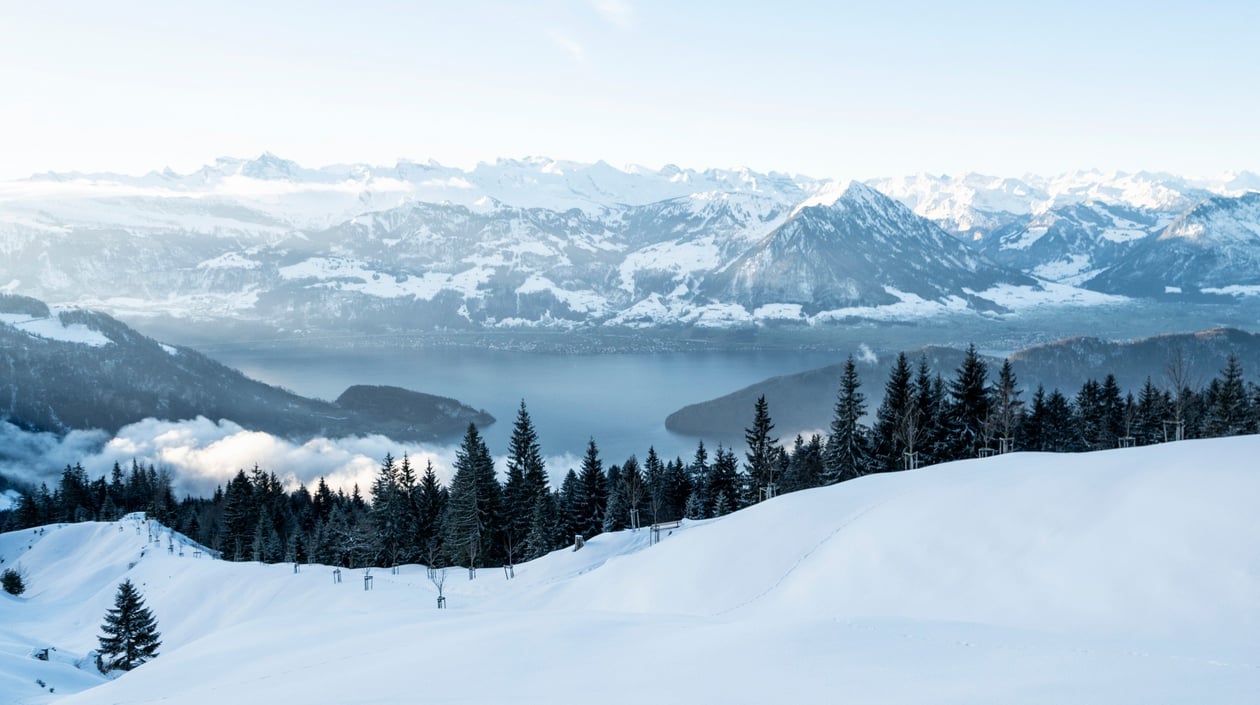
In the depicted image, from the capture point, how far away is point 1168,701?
10383 millimetres

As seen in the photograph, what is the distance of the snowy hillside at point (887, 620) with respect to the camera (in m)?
12.6

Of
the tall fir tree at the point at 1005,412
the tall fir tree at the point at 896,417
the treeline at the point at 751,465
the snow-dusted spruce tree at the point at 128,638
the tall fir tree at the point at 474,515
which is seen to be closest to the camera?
the snow-dusted spruce tree at the point at 128,638

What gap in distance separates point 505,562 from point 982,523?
45.8 meters

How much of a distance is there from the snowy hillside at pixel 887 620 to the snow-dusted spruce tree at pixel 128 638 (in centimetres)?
1284

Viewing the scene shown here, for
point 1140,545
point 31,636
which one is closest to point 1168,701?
point 1140,545

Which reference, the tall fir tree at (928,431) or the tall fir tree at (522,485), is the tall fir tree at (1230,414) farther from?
the tall fir tree at (522,485)

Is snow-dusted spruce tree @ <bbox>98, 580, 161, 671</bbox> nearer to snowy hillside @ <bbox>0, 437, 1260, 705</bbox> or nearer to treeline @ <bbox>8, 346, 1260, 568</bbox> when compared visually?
snowy hillside @ <bbox>0, 437, 1260, 705</bbox>

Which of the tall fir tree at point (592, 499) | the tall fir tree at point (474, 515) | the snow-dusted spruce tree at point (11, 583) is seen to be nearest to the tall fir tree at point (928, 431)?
the tall fir tree at point (592, 499)

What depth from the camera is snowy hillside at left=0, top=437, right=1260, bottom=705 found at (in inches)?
498

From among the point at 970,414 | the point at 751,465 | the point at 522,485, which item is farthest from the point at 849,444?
the point at 522,485

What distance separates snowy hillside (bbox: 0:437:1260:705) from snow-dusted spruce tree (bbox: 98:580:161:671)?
1284cm

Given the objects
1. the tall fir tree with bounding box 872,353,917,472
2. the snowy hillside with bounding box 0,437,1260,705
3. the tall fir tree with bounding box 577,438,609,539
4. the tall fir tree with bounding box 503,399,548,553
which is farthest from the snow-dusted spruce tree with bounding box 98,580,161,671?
the tall fir tree with bounding box 872,353,917,472

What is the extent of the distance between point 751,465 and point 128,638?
138 ft

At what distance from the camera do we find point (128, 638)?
42594 mm
